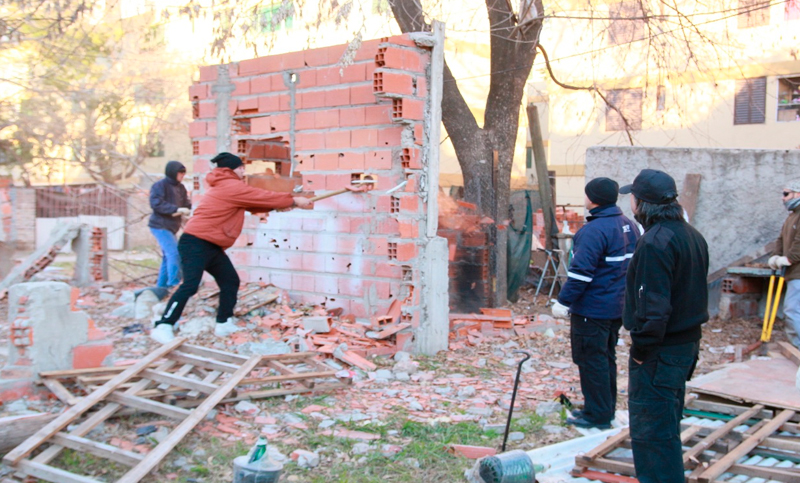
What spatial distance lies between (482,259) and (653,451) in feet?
18.0

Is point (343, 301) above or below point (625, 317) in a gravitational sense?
below

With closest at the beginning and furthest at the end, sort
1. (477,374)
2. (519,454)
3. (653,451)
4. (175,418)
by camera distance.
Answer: (653,451), (519,454), (175,418), (477,374)

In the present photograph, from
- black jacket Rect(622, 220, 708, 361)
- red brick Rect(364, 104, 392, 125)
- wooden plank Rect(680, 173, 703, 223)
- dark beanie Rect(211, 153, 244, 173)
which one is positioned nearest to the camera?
black jacket Rect(622, 220, 708, 361)

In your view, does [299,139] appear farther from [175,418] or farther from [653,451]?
[653,451]

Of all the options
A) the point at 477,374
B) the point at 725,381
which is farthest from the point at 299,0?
the point at 725,381

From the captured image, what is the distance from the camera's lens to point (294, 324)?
6961mm

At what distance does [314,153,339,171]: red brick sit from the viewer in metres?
7.24

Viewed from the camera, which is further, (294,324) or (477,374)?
(294,324)

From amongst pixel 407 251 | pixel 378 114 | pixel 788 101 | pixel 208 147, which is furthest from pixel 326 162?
pixel 788 101

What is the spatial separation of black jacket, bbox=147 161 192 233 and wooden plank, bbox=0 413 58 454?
4.29 meters

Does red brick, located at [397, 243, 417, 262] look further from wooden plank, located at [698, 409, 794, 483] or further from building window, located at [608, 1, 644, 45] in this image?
building window, located at [608, 1, 644, 45]

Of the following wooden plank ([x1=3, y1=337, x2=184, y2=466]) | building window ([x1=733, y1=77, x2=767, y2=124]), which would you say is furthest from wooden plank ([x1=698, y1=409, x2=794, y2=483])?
building window ([x1=733, y1=77, x2=767, y2=124])

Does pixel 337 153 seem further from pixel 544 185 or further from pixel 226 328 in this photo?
pixel 544 185

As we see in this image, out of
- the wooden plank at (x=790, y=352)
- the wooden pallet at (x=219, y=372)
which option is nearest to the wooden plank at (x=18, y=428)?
the wooden pallet at (x=219, y=372)
